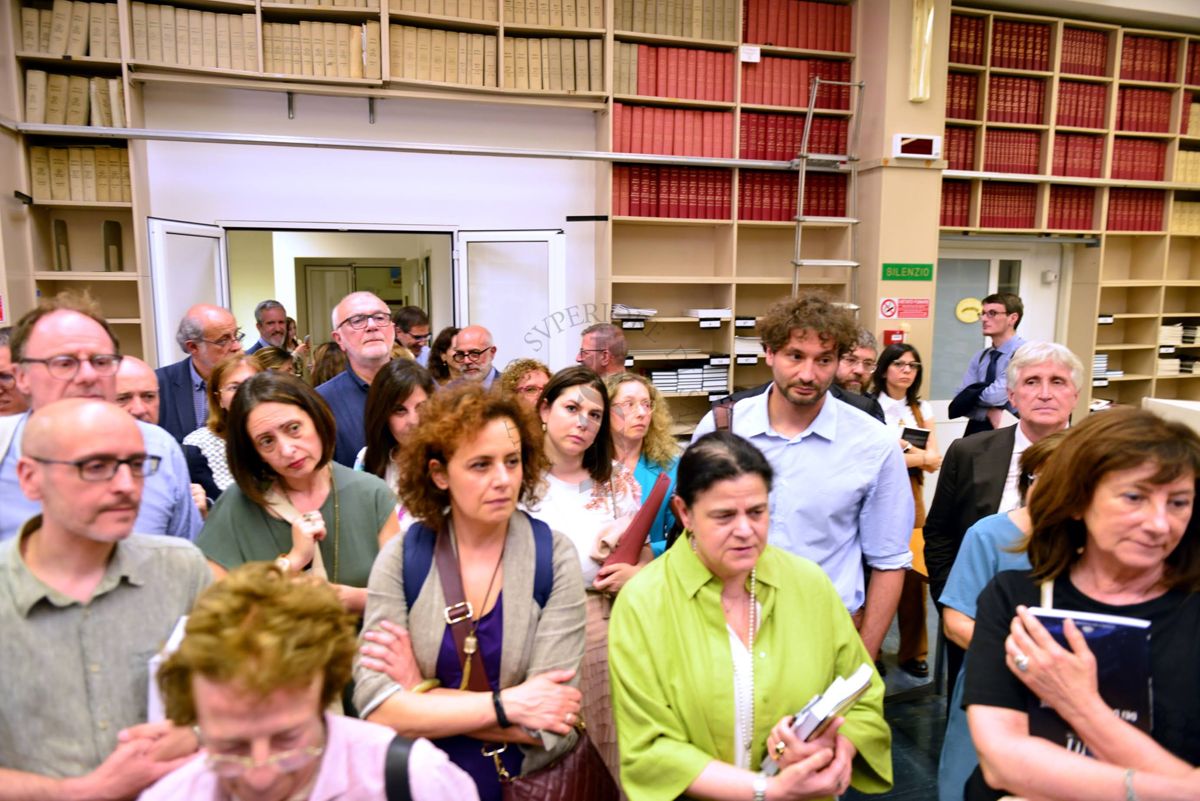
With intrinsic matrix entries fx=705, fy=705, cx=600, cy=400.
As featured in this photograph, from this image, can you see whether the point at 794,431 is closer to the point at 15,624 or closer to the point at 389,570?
the point at 389,570

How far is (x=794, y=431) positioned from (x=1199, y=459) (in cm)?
87

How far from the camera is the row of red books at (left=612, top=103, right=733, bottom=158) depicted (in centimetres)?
519

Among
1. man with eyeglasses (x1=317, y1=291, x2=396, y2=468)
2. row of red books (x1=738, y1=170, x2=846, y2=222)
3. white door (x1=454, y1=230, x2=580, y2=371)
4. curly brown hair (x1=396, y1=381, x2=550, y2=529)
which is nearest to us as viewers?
curly brown hair (x1=396, y1=381, x2=550, y2=529)

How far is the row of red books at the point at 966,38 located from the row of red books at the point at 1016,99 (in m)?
0.28

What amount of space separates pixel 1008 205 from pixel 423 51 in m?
4.81

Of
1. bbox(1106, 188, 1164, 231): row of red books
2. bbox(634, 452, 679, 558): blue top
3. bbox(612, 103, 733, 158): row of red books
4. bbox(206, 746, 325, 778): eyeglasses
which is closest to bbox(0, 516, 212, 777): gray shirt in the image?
bbox(206, 746, 325, 778): eyeglasses

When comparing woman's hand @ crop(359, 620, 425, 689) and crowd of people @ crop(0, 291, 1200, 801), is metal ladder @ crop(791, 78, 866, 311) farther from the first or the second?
woman's hand @ crop(359, 620, 425, 689)

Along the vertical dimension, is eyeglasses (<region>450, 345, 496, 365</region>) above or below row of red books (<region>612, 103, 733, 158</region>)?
below

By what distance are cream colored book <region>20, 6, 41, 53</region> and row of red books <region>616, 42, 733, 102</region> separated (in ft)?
11.9

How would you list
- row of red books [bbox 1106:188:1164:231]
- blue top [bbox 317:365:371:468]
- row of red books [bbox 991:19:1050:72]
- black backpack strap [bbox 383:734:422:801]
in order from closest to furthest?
black backpack strap [bbox 383:734:422:801] → blue top [bbox 317:365:371:468] → row of red books [bbox 991:19:1050:72] → row of red books [bbox 1106:188:1164:231]

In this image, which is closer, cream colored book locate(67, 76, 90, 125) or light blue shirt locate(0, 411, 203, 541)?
light blue shirt locate(0, 411, 203, 541)

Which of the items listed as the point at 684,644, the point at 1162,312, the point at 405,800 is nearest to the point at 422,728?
the point at 405,800

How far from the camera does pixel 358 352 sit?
295 cm

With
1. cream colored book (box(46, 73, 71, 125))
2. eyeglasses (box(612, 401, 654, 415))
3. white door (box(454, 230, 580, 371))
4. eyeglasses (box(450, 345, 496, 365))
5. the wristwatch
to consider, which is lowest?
the wristwatch
